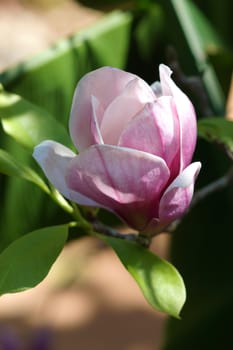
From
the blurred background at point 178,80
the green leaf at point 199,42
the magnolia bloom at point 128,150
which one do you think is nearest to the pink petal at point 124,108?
the magnolia bloom at point 128,150

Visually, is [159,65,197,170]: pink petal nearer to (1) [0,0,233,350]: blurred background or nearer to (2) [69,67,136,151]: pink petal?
(2) [69,67,136,151]: pink petal

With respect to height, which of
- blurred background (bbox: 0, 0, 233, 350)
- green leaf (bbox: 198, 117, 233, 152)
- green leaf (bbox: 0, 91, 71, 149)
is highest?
green leaf (bbox: 0, 91, 71, 149)

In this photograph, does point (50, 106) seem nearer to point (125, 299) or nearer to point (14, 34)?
point (125, 299)

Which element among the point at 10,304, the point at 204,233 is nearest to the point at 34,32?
the point at 10,304

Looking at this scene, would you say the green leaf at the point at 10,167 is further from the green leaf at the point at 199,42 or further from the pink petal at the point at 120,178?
the green leaf at the point at 199,42

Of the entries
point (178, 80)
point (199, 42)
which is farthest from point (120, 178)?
point (199, 42)

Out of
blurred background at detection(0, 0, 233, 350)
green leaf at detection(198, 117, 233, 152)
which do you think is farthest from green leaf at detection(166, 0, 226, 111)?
green leaf at detection(198, 117, 233, 152)
